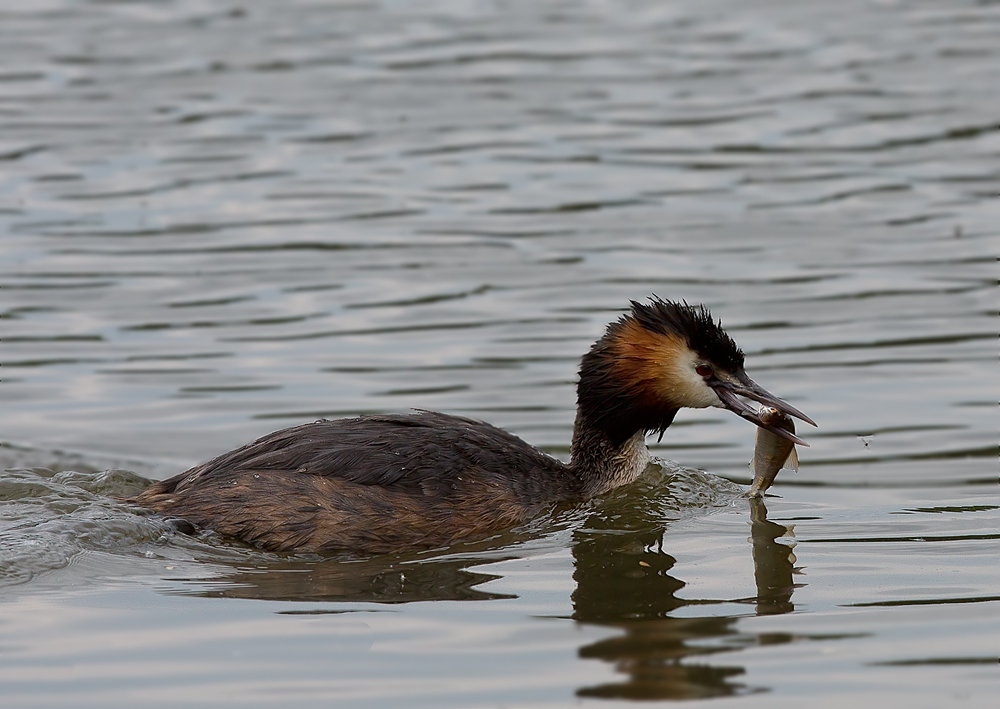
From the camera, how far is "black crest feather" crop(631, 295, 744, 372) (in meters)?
7.75

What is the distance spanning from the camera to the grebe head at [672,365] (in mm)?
7758

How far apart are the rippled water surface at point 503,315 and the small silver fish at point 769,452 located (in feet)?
0.74

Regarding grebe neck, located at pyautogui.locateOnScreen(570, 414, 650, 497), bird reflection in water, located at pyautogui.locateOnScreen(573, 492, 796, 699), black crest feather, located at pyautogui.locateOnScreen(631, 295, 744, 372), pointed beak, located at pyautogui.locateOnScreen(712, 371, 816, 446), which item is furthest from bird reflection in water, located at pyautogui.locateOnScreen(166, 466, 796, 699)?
black crest feather, located at pyautogui.locateOnScreen(631, 295, 744, 372)

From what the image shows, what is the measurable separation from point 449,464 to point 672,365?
3.99 feet

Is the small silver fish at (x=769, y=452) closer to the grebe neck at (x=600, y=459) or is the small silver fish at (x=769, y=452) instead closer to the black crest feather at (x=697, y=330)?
the black crest feather at (x=697, y=330)

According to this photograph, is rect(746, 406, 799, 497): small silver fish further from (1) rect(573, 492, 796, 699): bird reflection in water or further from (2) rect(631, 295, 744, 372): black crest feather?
(2) rect(631, 295, 744, 372): black crest feather

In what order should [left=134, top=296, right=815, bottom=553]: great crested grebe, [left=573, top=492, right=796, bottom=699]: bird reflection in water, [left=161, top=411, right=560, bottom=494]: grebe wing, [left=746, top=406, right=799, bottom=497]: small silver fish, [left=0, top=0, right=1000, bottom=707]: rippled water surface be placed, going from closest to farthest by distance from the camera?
[left=573, top=492, right=796, bottom=699]: bird reflection in water, [left=0, top=0, right=1000, bottom=707]: rippled water surface, [left=134, top=296, right=815, bottom=553]: great crested grebe, [left=161, top=411, right=560, bottom=494]: grebe wing, [left=746, top=406, right=799, bottom=497]: small silver fish

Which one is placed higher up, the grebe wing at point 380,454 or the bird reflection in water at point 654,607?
the grebe wing at point 380,454

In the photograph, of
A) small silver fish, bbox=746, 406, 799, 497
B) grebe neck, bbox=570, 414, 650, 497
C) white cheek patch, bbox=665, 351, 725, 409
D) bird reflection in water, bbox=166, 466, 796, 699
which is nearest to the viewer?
bird reflection in water, bbox=166, 466, 796, 699

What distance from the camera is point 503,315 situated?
11.2 metres

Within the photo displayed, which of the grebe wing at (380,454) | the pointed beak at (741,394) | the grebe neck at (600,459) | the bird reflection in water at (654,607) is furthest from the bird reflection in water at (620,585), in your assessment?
the pointed beak at (741,394)

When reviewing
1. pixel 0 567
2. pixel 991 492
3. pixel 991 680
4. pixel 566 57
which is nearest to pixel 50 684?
pixel 0 567

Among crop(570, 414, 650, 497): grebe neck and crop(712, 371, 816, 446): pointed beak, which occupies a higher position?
crop(712, 371, 816, 446): pointed beak

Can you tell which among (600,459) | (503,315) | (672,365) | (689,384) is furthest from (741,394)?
(503,315)
